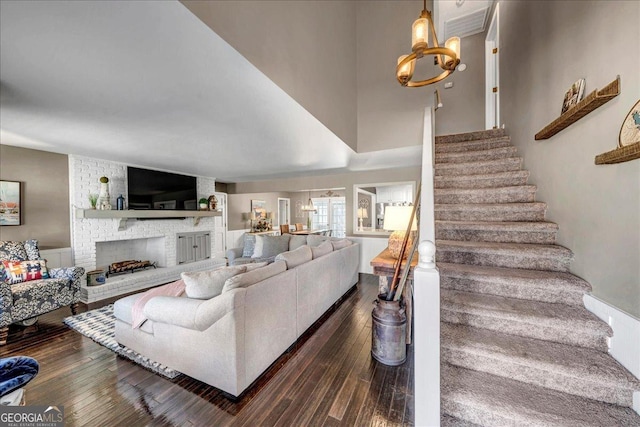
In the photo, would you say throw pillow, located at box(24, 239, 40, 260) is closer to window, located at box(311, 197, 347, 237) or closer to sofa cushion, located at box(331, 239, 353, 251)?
sofa cushion, located at box(331, 239, 353, 251)

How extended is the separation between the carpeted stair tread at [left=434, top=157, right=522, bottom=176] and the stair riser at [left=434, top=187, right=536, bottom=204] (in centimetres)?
42

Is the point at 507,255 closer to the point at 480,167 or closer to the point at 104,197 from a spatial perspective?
the point at 480,167

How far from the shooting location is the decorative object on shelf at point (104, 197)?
12.9 ft

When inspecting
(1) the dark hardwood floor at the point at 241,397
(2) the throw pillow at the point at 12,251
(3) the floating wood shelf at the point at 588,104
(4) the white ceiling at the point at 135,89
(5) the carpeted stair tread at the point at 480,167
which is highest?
(4) the white ceiling at the point at 135,89

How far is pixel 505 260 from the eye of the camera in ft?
6.17

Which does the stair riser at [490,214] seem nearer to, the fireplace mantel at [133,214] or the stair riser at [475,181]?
the stair riser at [475,181]

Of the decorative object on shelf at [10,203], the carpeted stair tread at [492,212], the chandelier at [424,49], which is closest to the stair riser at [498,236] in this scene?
the carpeted stair tread at [492,212]

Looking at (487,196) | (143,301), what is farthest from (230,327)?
(487,196)

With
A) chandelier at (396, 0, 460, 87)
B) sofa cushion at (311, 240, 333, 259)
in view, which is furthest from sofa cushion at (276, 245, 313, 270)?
chandelier at (396, 0, 460, 87)

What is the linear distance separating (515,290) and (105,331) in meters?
4.09

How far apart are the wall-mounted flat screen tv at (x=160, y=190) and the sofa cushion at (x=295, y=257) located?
142 inches

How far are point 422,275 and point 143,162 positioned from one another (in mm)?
5052

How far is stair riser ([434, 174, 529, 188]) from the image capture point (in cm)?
249

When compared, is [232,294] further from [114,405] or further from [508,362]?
[508,362]
